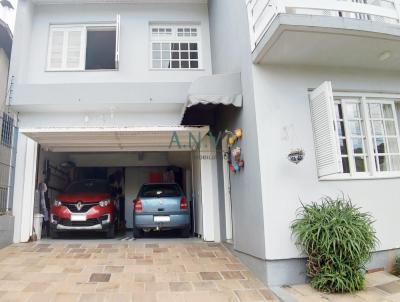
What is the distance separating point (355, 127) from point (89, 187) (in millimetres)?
7539

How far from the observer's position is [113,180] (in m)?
13.1

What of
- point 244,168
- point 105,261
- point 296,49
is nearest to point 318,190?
point 244,168

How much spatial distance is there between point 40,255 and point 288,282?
506 centimetres

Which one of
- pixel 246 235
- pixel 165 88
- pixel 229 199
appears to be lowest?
pixel 246 235

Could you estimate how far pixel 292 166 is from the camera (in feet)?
16.5

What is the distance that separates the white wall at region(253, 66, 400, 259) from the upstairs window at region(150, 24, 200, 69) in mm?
4304

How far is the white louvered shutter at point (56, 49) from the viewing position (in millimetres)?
8672

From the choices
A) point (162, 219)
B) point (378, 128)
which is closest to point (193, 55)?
point (162, 219)

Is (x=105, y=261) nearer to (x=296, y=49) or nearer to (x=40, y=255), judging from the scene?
(x=40, y=255)

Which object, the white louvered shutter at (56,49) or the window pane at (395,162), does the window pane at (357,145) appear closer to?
the window pane at (395,162)

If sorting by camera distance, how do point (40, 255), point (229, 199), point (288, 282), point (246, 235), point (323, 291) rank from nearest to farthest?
point (323, 291), point (288, 282), point (246, 235), point (40, 255), point (229, 199)

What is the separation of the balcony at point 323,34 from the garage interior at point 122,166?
10.4 feet

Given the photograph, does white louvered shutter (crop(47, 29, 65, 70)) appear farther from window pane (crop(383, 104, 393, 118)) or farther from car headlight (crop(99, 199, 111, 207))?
window pane (crop(383, 104, 393, 118))

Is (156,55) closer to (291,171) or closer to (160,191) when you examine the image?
(160,191)
